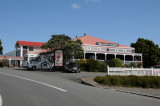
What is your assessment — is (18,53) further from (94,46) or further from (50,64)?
(50,64)

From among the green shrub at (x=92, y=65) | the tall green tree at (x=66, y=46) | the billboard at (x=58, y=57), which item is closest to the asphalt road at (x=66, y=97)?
the billboard at (x=58, y=57)

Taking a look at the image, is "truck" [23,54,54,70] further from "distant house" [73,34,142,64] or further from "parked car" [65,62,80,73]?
"distant house" [73,34,142,64]

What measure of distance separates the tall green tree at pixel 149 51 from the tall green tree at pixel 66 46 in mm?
29194

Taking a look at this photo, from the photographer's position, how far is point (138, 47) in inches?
2381

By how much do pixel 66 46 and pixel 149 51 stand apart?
33.0 metres

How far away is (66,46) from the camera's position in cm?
3397

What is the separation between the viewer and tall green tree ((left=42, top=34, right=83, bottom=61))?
34.2m

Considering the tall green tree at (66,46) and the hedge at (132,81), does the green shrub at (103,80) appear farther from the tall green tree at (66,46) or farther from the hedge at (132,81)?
the tall green tree at (66,46)

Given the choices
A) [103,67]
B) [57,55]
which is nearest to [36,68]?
[57,55]

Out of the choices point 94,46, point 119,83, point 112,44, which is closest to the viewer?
point 119,83

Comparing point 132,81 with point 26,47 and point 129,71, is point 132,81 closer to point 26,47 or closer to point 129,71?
point 129,71

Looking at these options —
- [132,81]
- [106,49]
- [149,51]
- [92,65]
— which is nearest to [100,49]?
[106,49]

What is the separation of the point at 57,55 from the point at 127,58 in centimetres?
2923

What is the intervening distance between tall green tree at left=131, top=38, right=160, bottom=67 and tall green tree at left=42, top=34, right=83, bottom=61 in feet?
Answer: 95.8
